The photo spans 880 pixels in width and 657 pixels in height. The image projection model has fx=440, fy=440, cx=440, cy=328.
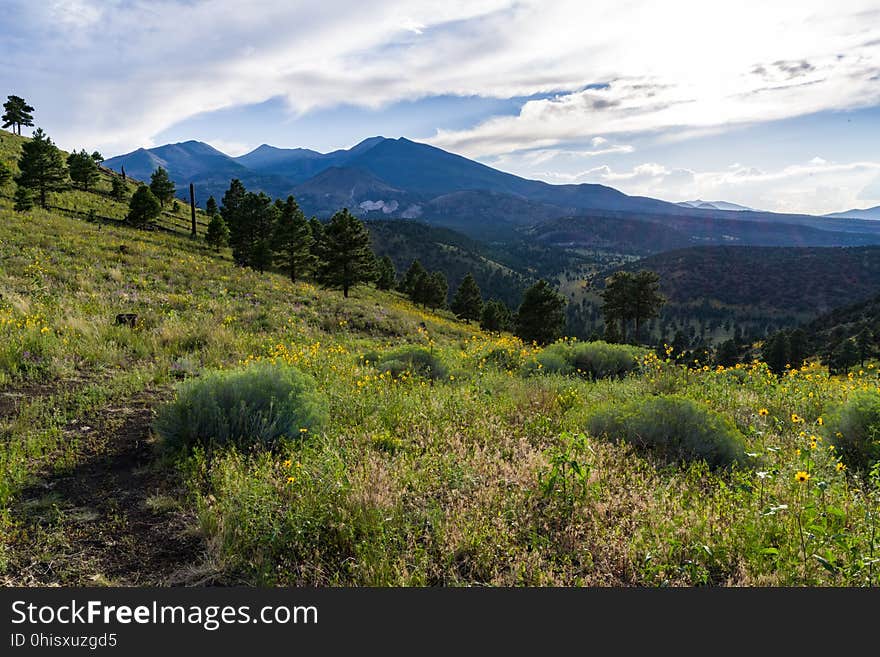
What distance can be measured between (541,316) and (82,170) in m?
50.9

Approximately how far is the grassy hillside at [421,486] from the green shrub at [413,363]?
46 centimetres

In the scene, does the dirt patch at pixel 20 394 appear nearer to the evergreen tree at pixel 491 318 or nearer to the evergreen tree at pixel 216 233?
the evergreen tree at pixel 216 233

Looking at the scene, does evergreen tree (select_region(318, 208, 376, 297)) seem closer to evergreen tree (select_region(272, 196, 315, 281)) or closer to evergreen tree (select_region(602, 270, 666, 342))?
evergreen tree (select_region(272, 196, 315, 281))

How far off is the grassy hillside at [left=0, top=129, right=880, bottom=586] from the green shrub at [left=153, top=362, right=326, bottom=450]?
0.23m

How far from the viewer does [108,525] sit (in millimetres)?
3926

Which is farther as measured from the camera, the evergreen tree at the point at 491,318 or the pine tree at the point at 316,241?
the evergreen tree at the point at 491,318

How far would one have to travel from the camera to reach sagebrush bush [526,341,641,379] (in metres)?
10.7

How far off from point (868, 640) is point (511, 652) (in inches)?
79.4

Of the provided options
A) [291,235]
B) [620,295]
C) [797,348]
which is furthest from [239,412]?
[797,348]

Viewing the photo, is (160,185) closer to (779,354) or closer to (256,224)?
(256,224)

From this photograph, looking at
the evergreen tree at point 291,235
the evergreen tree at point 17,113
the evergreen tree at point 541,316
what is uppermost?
the evergreen tree at point 17,113

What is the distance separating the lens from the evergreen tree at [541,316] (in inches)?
1852

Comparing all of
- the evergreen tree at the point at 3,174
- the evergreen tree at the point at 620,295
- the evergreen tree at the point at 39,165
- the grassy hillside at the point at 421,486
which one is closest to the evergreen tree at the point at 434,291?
the evergreen tree at the point at 620,295

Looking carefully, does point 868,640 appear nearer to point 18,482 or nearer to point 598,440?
point 598,440
